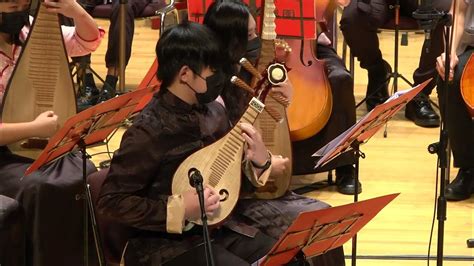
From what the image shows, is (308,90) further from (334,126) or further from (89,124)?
(89,124)

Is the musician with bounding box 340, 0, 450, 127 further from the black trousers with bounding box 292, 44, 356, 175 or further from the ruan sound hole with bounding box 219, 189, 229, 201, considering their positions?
the ruan sound hole with bounding box 219, 189, 229, 201

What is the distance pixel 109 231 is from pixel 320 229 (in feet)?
Answer: 2.77

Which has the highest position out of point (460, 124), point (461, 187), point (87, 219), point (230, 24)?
point (230, 24)

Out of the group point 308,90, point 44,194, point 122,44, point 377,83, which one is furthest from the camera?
point 377,83

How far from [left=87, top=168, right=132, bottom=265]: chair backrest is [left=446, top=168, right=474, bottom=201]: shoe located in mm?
2169

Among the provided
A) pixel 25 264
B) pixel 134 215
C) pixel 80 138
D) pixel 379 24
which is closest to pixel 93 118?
pixel 80 138

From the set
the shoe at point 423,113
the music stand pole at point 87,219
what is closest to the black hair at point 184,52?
the music stand pole at point 87,219

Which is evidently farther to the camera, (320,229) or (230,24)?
(230,24)

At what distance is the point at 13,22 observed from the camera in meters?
3.62

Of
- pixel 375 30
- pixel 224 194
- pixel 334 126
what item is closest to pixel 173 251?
pixel 224 194

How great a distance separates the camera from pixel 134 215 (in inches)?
116

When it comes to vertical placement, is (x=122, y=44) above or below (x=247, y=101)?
below

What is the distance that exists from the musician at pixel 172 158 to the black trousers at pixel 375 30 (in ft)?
9.11

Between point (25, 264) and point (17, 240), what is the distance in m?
0.17
